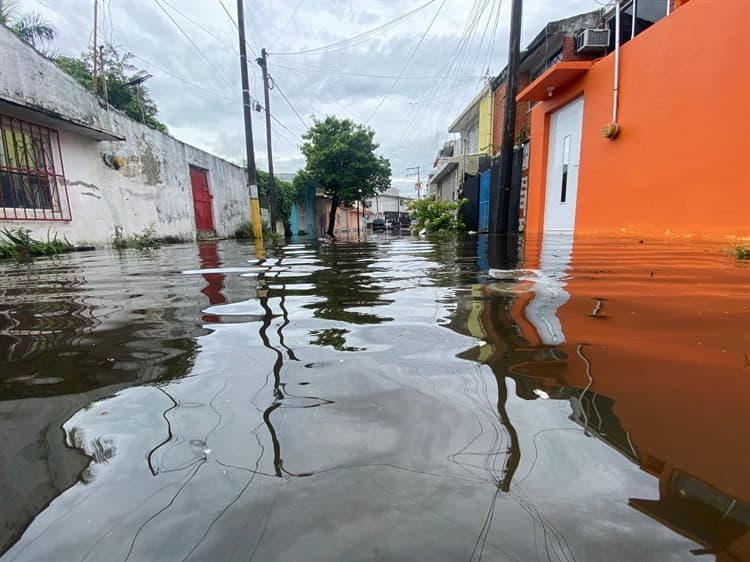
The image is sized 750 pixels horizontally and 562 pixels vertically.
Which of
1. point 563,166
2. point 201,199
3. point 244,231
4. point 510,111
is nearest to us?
point 510,111

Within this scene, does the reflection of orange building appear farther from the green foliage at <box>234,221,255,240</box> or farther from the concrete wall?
the green foliage at <box>234,221,255,240</box>

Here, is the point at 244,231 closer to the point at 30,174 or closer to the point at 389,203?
the point at 30,174

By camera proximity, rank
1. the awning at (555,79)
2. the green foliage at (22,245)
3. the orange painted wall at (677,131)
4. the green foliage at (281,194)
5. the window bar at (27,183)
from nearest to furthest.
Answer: the orange painted wall at (677,131) → the green foliage at (22,245) → the window bar at (27,183) → the awning at (555,79) → the green foliage at (281,194)

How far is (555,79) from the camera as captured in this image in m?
7.03

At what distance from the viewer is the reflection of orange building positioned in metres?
0.56

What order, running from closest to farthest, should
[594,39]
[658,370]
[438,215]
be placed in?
1. [658,370]
2. [594,39]
3. [438,215]

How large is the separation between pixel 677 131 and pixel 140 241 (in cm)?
960

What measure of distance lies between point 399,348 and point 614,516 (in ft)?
2.54

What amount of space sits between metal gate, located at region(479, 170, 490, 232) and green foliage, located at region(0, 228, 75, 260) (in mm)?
9952

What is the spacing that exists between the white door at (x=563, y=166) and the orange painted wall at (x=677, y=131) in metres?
0.53

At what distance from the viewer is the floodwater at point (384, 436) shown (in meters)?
0.52

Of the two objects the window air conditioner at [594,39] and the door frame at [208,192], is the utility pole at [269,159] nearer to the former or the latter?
the door frame at [208,192]

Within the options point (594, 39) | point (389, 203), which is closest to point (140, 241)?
point (594, 39)

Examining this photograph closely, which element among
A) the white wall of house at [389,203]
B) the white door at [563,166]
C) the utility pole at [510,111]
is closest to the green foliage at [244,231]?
the utility pole at [510,111]
